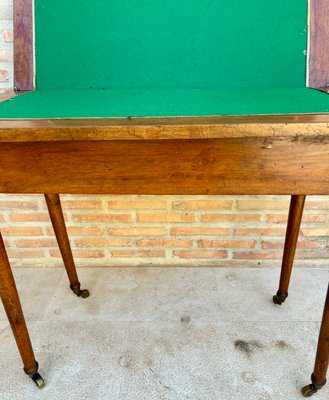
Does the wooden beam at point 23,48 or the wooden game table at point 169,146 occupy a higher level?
the wooden beam at point 23,48

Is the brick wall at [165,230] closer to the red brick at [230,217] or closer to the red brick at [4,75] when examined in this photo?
the red brick at [230,217]

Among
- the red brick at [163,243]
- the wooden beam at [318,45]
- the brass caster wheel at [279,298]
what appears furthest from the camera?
the red brick at [163,243]

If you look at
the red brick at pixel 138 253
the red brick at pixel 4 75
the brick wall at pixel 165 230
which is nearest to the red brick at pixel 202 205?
the brick wall at pixel 165 230

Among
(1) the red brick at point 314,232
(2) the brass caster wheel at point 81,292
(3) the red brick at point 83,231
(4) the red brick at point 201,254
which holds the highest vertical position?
(3) the red brick at point 83,231

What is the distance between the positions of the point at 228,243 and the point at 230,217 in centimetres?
13

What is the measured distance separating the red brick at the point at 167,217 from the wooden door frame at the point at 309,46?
0.67 metres

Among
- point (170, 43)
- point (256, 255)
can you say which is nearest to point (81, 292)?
point (256, 255)

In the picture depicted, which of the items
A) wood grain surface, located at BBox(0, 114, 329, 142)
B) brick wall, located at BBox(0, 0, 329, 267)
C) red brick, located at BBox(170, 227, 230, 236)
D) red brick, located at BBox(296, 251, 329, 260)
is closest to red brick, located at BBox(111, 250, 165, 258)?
brick wall, located at BBox(0, 0, 329, 267)

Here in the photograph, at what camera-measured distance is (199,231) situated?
1490mm

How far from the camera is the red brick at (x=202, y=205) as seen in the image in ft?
4.68

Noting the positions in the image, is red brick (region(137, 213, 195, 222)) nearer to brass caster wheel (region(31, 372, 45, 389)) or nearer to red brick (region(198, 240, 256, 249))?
red brick (region(198, 240, 256, 249))

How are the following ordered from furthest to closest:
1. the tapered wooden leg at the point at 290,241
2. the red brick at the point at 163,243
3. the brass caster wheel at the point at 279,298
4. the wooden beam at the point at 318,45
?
the red brick at the point at 163,243
the brass caster wheel at the point at 279,298
the tapered wooden leg at the point at 290,241
the wooden beam at the point at 318,45

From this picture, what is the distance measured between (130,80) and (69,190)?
50 cm

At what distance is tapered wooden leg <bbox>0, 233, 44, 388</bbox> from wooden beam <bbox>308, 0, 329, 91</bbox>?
97 cm
